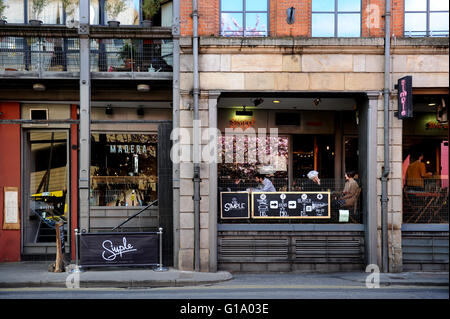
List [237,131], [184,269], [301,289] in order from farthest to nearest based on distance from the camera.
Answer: [237,131] < [184,269] < [301,289]

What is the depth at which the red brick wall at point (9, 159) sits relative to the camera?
1341 centimetres

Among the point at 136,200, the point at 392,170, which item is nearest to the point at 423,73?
the point at 392,170

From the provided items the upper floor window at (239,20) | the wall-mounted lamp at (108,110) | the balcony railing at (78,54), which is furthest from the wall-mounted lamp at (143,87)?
the upper floor window at (239,20)

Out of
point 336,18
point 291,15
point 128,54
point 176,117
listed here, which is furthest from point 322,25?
point 128,54

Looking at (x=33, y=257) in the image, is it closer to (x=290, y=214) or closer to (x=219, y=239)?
(x=219, y=239)

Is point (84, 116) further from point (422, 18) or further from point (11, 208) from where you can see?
point (422, 18)

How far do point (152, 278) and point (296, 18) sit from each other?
24.5 feet

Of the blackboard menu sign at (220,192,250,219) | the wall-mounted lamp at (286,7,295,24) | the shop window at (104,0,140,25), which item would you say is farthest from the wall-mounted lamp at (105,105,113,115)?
the wall-mounted lamp at (286,7,295,24)

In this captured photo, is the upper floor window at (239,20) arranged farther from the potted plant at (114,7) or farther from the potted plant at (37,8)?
the potted plant at (37,8)

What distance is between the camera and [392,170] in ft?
38.2

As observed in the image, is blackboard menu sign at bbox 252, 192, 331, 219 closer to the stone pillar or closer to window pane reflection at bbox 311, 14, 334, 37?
the stone pillar

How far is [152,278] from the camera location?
10.4 metres

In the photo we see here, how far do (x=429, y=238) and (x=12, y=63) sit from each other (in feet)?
39.9

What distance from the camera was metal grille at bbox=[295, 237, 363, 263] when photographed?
11.8 metres
